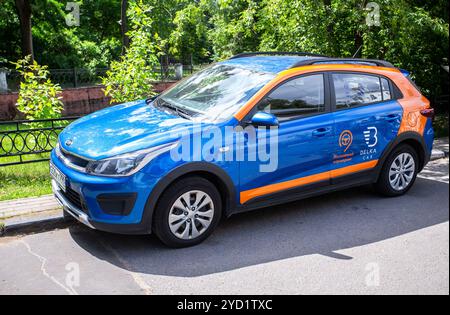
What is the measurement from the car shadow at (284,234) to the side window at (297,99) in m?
1.24

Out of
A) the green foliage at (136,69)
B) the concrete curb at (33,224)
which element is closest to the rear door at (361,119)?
the concrete curb at (33,224)

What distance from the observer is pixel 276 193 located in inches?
212

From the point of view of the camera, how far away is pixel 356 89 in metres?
6.05

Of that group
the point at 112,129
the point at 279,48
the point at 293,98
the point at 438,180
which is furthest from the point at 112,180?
the point at 279,48

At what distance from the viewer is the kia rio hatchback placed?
4598mm

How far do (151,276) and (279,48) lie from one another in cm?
715

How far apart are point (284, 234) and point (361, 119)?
1667 millimetres

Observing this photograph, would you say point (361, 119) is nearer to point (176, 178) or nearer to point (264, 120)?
point (264, 120)

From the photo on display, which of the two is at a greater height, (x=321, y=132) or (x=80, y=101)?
(x=321, y=132)

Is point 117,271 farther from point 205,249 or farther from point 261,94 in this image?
point 261,94

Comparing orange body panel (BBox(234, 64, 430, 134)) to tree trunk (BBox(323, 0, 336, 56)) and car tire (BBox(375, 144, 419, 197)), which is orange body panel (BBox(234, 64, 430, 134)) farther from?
tree trunk (BBox(323, 0, 336, 56))

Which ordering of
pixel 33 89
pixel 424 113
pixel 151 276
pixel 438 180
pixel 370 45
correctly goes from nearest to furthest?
pixel 151 276, pixel 424 113, pixel 438 180, pixel 33 89, pixel 370 45

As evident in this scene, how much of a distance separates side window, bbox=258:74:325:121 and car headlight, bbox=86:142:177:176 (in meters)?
1.38

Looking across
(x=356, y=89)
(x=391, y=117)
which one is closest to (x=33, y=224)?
(x=356, y=89)
